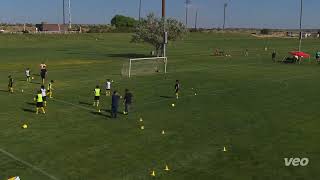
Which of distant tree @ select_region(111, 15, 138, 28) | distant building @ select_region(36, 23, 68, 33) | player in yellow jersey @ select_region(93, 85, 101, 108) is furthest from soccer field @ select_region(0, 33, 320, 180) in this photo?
distant tree @ select_region(111, 15, 138, 28)

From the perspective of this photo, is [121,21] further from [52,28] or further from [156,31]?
[156,31]

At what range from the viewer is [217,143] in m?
19.6

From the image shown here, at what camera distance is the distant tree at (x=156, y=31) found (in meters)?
64.4

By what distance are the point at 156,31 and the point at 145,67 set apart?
1572cm

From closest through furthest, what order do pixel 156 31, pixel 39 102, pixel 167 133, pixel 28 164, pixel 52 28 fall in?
pixel 28 164
pixel 167 133
pixel 39 102
pixel 156 31
pixel 52 28

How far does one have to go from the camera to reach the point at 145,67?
5009 centimetres

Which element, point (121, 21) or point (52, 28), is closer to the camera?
point (52, 28)

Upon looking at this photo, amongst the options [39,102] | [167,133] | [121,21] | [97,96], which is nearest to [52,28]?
[121,21]

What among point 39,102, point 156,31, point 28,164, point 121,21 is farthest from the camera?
point 121,21

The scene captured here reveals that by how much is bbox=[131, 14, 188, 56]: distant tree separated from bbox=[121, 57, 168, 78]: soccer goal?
11.6 m

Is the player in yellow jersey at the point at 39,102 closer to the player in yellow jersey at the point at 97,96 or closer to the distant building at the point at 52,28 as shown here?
the player in yellow jersey at the point at 97,96

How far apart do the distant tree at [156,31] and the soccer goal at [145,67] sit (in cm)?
1164

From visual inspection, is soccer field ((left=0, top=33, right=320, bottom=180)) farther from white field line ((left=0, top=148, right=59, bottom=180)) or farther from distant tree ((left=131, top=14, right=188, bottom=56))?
distant tree ((left=131, top=14, right=188, bottom=56))

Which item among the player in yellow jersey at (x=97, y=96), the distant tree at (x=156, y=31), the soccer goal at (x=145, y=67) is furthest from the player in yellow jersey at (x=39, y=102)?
the distant tree at (x=156, y=31)
